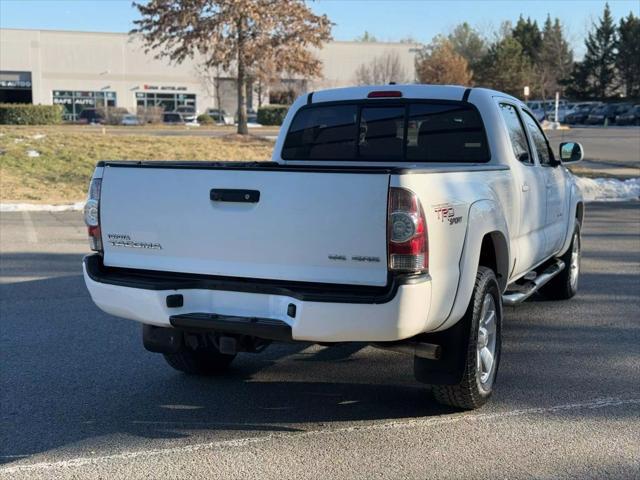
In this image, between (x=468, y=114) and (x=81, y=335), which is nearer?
(x=468, y=114)

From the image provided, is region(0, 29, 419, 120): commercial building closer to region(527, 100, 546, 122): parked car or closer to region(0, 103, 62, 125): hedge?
region(527, 100, 546, 122): parked car

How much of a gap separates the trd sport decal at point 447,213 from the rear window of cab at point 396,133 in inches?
60.0

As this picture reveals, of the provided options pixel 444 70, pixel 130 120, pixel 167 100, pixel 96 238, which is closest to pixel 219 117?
pixel 130 120

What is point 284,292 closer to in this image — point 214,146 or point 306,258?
point 306,258

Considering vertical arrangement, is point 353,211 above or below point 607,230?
above

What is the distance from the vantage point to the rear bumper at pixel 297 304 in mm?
3857

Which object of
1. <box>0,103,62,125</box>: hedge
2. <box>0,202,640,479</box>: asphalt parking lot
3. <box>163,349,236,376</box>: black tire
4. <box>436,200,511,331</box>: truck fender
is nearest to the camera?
<box>0,202,640,479</box>: asphalt parking lot

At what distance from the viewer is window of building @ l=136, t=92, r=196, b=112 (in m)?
72.8

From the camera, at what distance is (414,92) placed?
5852 millimetres

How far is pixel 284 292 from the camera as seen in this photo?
4031 mm

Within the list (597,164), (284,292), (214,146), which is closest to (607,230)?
(284,292)

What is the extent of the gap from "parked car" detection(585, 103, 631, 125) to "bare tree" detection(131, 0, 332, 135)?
3901 cm

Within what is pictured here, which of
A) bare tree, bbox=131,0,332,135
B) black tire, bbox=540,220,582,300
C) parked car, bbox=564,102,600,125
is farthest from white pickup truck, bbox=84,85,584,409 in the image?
parked car, bbox=564,102,600,125

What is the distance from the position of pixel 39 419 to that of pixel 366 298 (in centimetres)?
227
